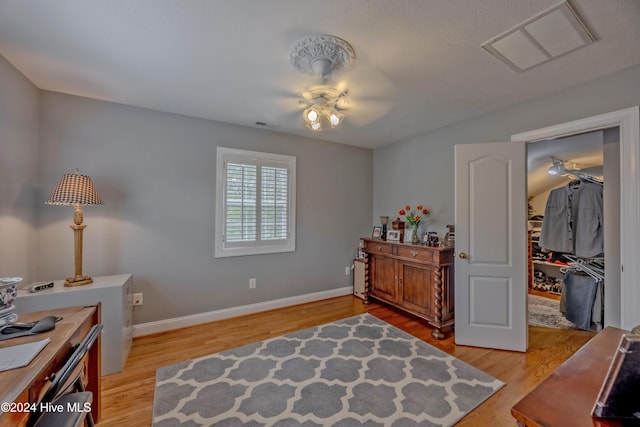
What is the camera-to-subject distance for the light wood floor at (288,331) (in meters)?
1.79

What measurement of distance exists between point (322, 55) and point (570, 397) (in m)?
2.14

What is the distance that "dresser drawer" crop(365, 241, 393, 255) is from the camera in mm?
3593

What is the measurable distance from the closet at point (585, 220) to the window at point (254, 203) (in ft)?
10.9

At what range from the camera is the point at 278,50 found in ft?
6.10

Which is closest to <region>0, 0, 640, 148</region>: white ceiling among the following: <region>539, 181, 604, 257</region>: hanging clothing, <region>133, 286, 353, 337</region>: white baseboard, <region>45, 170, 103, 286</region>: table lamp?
<region>45, 170, 103, 286</region>: table lamp

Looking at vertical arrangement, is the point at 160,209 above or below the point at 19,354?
above

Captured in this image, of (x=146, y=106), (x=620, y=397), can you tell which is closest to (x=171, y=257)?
(x=146, y=106)

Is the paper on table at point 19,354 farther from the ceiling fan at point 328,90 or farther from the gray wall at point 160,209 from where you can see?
the ceiling fan at point 328,90

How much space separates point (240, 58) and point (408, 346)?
2989 mm

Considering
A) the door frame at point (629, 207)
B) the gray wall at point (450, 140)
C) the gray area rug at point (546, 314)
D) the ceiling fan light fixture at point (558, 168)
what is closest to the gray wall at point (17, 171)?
the gray wall at point (450, 140)

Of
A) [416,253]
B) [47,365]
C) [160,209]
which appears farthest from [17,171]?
[416,253]

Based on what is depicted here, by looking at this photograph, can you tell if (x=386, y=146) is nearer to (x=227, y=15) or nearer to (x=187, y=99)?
(x=187, y=99)

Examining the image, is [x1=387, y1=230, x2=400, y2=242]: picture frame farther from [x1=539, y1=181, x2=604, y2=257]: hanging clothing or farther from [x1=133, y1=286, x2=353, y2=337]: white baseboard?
[x1=539, y1=181, x2=604, y2=257]: hanging clothing

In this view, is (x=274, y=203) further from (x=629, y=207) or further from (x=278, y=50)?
(x=629, y=207)
